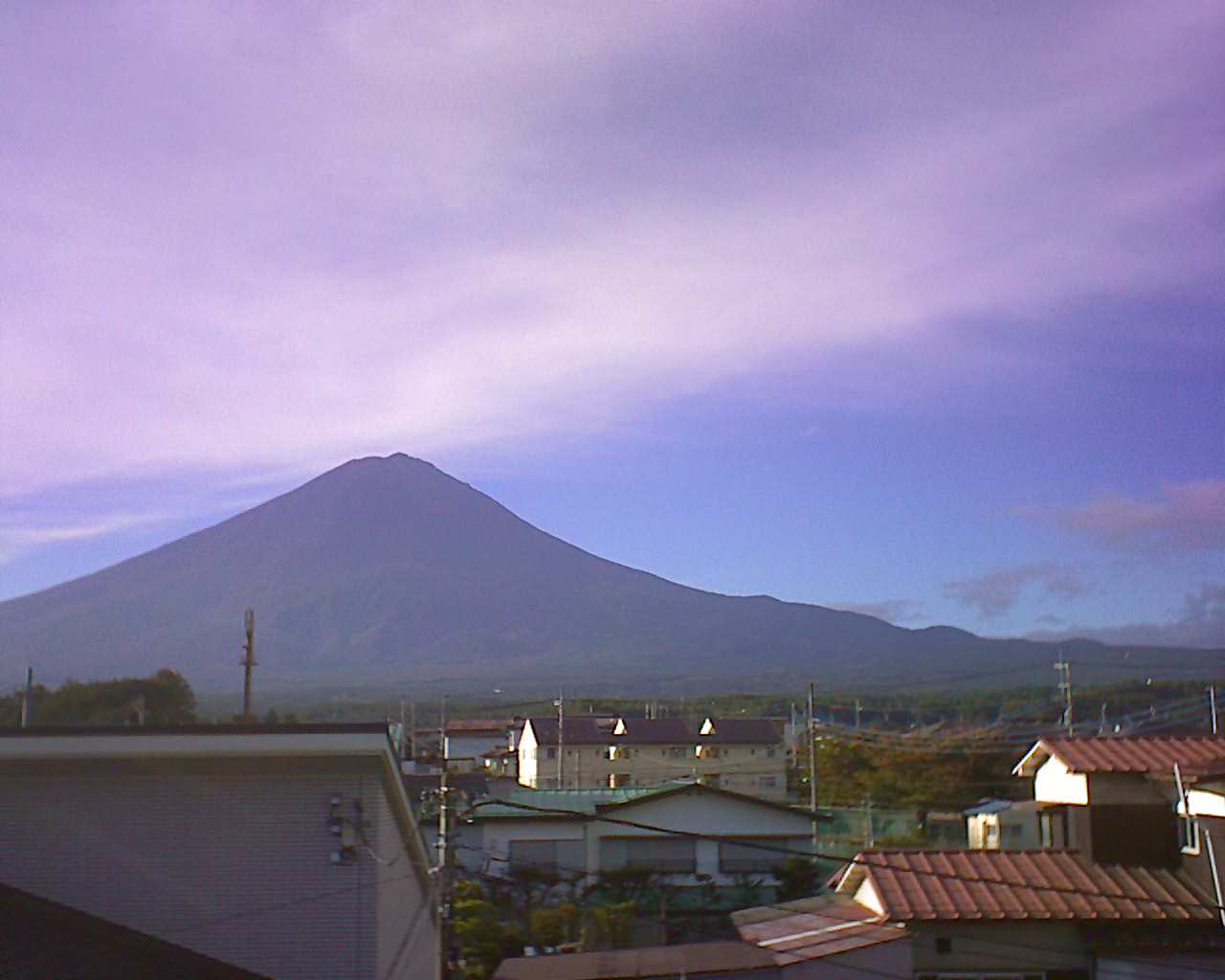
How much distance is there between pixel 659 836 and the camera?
23938 mm

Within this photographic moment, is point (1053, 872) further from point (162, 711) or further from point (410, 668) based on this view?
point (410, 668)

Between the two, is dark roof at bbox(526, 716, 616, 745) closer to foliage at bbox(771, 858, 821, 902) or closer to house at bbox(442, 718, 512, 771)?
house at bbox(442, 718, 512, 771)

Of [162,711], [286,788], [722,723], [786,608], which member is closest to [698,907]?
[162,711]

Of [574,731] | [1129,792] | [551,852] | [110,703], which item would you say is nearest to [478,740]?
[574,731]

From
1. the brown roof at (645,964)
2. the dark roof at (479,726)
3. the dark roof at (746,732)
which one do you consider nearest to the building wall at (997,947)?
the brown roof at (645,964)

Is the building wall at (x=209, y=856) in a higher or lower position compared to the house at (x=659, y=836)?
higher

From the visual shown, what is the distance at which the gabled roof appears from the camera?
11742 mm

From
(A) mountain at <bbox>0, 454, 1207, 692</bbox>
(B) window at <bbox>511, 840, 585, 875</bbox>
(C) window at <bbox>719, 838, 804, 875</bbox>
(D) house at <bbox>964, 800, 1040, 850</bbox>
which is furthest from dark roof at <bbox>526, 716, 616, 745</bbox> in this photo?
(A) mountain at <bbox>0, 454, 1207, 692</bbox>

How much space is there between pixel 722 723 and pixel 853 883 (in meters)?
29.0

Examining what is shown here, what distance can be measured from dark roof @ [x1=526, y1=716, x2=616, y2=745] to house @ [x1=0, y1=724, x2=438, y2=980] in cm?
3180

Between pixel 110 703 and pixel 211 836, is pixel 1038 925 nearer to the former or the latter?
pixel 211 836

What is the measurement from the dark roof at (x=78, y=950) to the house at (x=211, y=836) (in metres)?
0.12

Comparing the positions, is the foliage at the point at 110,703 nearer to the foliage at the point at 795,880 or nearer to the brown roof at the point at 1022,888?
the brown roof at the point at 1022,888

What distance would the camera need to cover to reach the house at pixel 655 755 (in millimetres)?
37938
